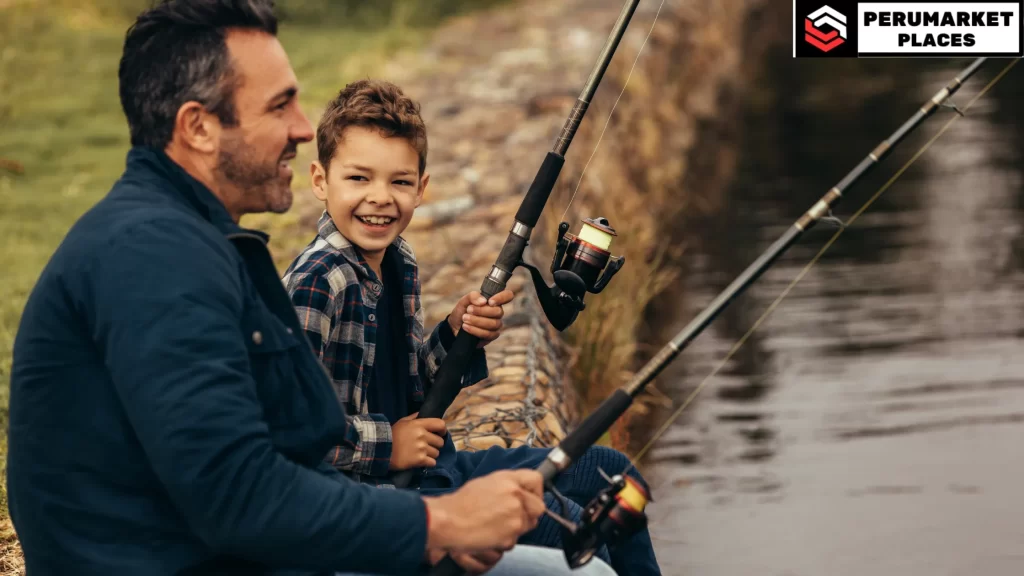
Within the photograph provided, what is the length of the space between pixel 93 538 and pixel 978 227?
7.18 metres

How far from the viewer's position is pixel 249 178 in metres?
2.05

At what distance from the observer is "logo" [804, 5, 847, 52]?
28.9 ft

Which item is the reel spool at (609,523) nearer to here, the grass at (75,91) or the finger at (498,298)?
the finger at (498,298)

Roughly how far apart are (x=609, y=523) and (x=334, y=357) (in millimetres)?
692

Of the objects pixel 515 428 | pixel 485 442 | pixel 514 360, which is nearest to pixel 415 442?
pixel 485 442

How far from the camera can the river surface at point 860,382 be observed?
4.70 metres

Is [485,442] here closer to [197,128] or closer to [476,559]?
[476,559]

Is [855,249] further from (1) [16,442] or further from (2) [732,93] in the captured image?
(1) [16,442]

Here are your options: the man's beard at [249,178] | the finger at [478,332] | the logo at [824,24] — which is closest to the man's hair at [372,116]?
the finger at [478,332]

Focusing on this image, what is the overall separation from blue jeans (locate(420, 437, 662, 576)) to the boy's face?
0.44m

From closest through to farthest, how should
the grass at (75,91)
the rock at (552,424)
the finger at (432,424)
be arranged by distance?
the finger at (432,424) < the rock at (552,424) < the grass at (75,91)

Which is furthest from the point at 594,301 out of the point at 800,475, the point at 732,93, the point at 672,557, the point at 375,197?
the point at 732,93

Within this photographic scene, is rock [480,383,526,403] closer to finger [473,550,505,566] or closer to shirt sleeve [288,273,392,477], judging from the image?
shirt sleeve [288,273,392,477]

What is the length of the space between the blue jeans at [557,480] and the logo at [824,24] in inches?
252
